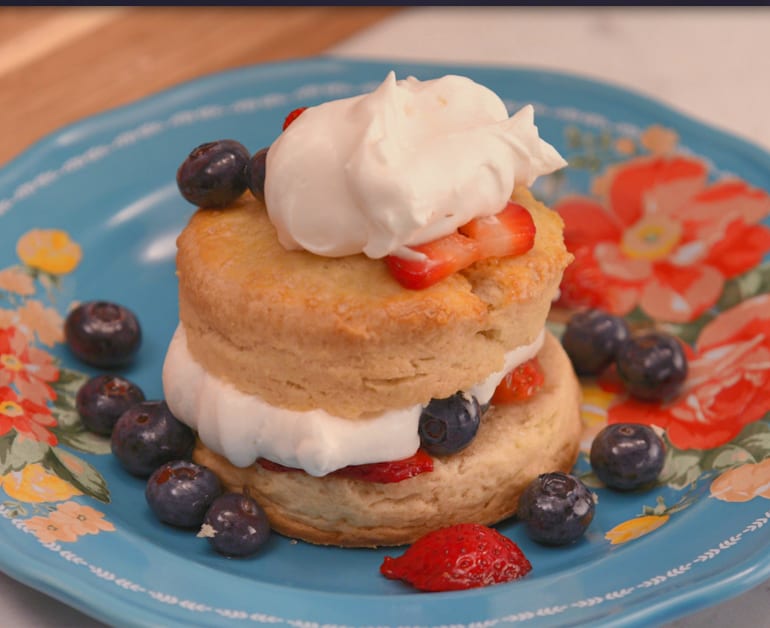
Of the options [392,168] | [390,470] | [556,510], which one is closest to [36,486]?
[390,470]

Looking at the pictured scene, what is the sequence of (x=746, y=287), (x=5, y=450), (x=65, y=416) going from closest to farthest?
(x=5, y=450) < (x=65, y=416) < (x=746, y=287)

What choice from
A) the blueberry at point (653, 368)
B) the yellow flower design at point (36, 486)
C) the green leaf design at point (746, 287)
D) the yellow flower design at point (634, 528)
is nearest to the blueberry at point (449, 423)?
the yellow flower design at point (634, 528)

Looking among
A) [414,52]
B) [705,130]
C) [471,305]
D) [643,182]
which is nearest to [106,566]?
[471,305]

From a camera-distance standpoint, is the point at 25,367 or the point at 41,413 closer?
the point at 41,413

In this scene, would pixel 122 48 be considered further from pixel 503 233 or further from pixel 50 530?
pixel 50 530

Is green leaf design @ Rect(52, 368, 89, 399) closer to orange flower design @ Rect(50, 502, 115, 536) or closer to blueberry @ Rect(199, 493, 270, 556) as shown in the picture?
orange flower design @ Rect(50, 502, 115, 536)

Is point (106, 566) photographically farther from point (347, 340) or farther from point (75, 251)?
point (75, 251)

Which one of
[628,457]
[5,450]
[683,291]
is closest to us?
[5,450]

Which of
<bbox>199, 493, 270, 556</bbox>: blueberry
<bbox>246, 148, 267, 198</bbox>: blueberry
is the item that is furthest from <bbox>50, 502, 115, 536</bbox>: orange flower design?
<bbox>246, 148, 267, 198</bbox>: blueberry
